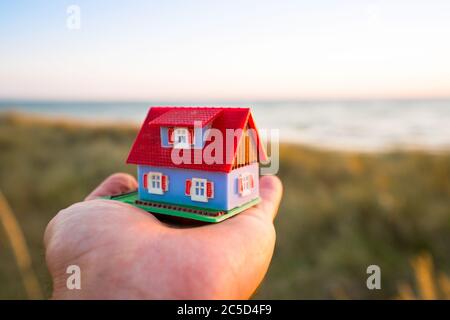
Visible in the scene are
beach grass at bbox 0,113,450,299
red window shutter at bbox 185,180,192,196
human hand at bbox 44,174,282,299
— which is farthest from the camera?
beach grass at bbox 0,113,450,299

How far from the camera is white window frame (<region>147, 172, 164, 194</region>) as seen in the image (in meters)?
4.73

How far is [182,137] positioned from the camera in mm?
4613

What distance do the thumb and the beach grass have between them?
139 centimetres

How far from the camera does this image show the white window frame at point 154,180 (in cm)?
473

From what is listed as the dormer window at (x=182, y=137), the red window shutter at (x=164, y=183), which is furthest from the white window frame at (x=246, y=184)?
the red window shutter at (x=164, y=183)

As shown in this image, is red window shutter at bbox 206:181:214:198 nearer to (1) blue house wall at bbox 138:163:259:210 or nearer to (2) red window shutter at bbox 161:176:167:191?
(1) blue house wall at bbox 138:163:259:210

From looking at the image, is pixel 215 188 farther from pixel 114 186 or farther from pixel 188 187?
pixel 114 186

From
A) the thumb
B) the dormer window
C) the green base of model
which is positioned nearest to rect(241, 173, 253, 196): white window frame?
the green base of model

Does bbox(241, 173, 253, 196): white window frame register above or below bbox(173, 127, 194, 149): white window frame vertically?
below

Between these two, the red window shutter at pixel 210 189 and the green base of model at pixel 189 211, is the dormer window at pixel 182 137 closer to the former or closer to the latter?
the red window shutter at pixel 210 189

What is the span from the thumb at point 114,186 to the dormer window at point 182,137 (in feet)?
3.99

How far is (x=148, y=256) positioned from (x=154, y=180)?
177 centimetres
